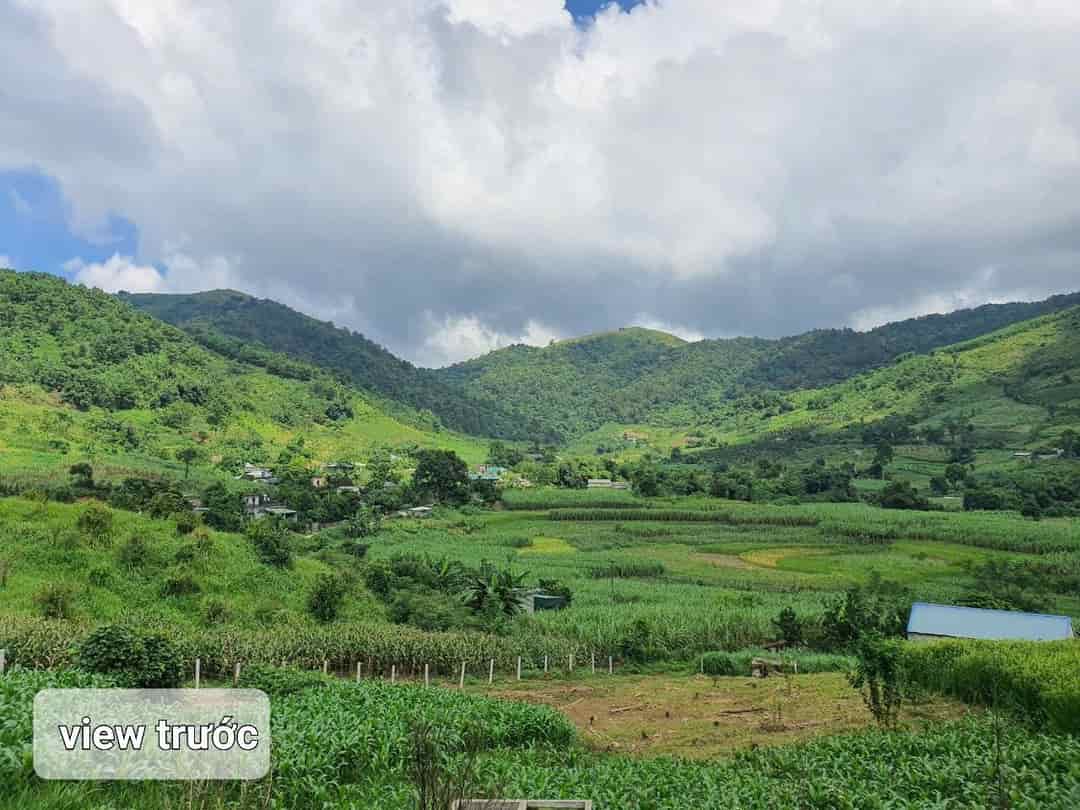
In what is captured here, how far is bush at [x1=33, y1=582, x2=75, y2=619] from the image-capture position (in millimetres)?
24281

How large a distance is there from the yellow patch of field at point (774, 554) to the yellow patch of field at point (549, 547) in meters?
14.7

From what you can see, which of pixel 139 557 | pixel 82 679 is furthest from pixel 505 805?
pixel 139 557

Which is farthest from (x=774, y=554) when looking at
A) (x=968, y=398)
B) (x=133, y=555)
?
(x=968, y=398)

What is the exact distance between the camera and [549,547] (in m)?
64.4

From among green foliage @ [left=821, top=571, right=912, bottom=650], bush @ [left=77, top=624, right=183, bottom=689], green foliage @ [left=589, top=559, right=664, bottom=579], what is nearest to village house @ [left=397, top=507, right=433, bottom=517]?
green foliage @ [left=589, top=559, right=664, bottom=579]

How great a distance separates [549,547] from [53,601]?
43.9m

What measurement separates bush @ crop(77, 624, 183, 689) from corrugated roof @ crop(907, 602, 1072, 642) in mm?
29101

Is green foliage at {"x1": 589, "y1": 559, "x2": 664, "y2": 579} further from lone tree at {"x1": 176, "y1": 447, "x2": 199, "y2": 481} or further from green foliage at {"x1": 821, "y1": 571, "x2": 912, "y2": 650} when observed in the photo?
lone tree at {"x1": 176, "y1": 447, "x2": 199, "y2": 481}

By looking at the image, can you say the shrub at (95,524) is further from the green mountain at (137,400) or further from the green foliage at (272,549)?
the green mountain at (137,400)

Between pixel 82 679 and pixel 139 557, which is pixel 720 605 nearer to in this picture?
pixel 139 557

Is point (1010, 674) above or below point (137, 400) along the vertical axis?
below

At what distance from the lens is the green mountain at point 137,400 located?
248 feet

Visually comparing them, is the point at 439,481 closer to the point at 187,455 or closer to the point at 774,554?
the point at 187,455

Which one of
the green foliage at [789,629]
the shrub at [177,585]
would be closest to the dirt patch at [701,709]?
the green foliage at [789,629]
